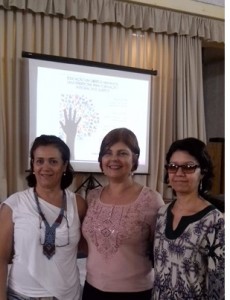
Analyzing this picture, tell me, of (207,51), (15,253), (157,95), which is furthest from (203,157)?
(207,51)

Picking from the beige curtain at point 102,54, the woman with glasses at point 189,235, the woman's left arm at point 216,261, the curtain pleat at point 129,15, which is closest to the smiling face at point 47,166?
the woman with glasses at point 189,235

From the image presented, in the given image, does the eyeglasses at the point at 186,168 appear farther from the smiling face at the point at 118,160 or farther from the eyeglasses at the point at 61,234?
the eyeglasses at the point at 61,234

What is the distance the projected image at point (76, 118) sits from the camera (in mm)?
3643

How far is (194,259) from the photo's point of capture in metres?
1.23

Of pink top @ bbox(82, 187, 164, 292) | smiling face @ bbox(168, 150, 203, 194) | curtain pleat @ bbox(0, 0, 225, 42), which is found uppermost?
curtain pleat @ bbox(0, 0, 225, 42)

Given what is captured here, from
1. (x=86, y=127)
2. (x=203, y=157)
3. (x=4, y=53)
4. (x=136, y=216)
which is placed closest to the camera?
(x=203, y=157)

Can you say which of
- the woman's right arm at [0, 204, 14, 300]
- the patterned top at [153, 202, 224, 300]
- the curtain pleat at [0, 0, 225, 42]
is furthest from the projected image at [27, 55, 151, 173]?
the patterned top at [153, 202, 224, 300]

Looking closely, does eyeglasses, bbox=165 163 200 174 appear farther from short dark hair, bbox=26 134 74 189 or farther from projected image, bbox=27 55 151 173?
projected image, bbox=27 55 151 173

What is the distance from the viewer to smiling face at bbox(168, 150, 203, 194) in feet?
4.47

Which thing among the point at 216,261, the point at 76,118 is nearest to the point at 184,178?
the point at 216,261

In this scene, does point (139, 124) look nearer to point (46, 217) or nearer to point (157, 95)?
point (157, 95)

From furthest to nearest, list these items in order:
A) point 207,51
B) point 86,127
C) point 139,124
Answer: point 207,51
point 139,124
point 86,127

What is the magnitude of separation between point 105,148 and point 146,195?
0.27 metres

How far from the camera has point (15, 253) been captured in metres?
1.44
